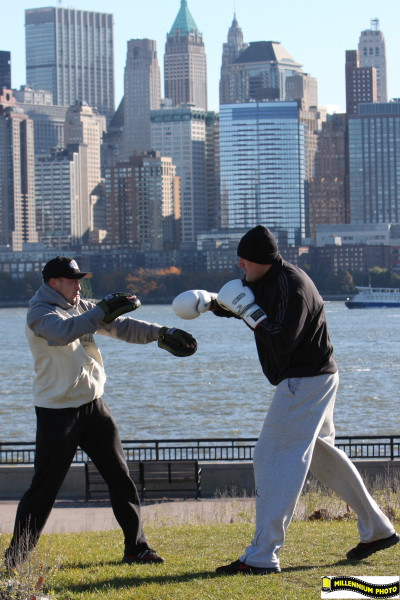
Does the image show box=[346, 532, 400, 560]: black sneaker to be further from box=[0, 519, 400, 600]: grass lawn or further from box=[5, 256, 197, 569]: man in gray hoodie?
box=[5, 256, 197, 569]: man in gray hoodie

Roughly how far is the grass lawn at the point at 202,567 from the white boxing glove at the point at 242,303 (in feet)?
3.97

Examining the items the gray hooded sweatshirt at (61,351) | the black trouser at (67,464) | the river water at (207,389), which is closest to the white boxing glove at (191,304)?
the gray hooded sweatshirt at (61,351)

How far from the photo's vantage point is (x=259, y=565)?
5750 millimetres

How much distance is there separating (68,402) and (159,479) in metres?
7.30

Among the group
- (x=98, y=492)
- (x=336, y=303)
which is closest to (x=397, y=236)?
(x=336, y=303)

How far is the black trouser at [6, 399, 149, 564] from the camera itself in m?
6.16

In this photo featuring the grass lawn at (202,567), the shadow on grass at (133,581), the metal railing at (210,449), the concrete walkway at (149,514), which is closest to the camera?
the grass lawn at (202,567)

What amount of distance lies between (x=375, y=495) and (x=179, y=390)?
111 ft

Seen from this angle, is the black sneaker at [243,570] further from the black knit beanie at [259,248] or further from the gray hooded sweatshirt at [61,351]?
the black knit beanie at [259,248]

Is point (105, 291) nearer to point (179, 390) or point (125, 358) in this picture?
point (125, 358)

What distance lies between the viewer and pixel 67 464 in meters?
6.24

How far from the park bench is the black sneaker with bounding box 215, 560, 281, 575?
6956 mm

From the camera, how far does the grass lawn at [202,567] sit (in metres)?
5.40

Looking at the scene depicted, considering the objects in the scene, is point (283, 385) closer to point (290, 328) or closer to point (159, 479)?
point (290, 328)
